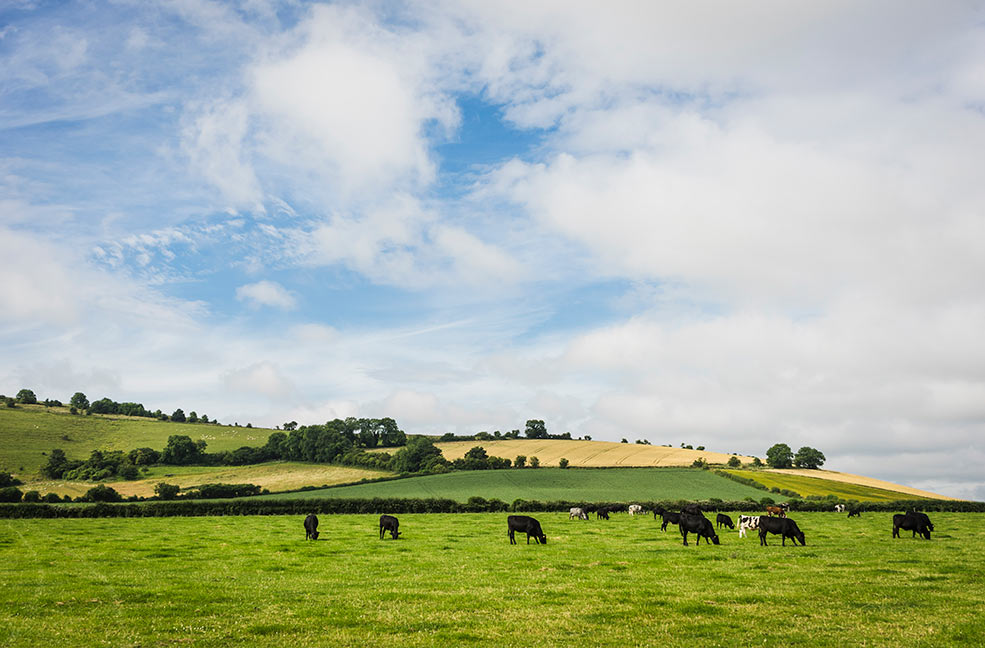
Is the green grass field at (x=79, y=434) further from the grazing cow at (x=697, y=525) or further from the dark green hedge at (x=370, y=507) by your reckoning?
the grazing cow at (x=697, y=525)

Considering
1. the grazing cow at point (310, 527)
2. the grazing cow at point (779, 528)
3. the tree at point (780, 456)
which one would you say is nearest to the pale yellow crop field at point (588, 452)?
the tree at point (780, 456)

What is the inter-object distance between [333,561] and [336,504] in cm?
4218

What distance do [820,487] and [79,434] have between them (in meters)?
166

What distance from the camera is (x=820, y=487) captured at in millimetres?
96250

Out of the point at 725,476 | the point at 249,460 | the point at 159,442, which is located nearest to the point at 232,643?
the point at 725,476

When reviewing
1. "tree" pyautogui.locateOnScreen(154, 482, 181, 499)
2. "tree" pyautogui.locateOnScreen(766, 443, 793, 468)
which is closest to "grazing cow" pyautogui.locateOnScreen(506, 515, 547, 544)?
"tree" pyautogui.locateOnScreen(154, 482, 181, 499)

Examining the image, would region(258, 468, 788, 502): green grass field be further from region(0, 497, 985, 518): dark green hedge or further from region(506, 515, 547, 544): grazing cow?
region(506, 515, 547, 544): grazing cow

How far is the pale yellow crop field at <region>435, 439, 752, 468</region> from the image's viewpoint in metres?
126

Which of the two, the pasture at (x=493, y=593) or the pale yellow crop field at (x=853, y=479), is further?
the pale yellow crop field at (x=853, y=479)

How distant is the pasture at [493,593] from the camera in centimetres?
1396

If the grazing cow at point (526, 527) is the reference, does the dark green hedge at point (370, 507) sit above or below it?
below

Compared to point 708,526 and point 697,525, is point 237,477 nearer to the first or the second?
point 697,525

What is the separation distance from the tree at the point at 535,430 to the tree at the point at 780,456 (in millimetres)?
66506

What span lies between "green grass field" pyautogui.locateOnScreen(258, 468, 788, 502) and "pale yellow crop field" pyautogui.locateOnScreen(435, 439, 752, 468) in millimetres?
11385
